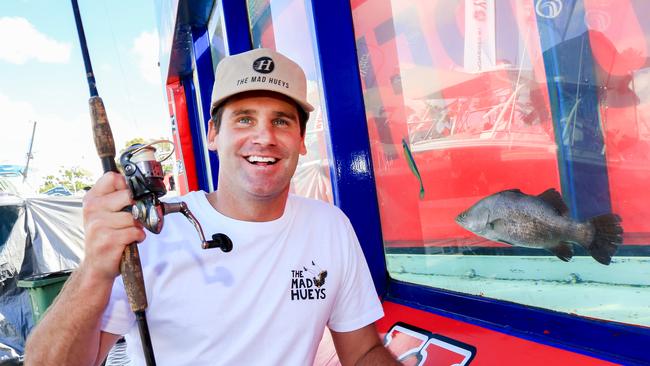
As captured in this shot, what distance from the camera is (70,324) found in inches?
48.4

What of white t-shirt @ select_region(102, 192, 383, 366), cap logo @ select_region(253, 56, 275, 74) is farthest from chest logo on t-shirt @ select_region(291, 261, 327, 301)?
cap logo @ select_region(253, 56, 275, 74)

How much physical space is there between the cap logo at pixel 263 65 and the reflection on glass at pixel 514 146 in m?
0.67

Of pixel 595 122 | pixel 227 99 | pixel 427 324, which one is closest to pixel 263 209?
pixel 227 99

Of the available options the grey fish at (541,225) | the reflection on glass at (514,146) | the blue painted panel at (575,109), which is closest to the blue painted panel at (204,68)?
the reflection on glass at (514,146)

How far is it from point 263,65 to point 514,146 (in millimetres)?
977

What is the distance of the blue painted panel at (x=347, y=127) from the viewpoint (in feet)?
7.05

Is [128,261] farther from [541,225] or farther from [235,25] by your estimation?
[235,25]

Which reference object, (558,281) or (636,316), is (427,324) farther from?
(636,316)

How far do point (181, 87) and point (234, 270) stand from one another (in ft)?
20.9

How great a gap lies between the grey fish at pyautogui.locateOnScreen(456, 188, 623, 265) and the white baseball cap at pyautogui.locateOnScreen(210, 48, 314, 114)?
0.83 meters

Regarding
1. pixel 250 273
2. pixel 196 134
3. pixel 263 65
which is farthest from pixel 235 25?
pixel 196 134

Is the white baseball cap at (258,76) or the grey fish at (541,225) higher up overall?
the white baseball cap at (258,76)

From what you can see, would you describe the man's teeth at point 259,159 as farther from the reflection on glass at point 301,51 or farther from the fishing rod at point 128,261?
the reflection on glass at point 301,51

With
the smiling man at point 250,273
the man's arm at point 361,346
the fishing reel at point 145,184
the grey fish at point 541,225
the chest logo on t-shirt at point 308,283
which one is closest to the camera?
the fishing reel at point 145,184
